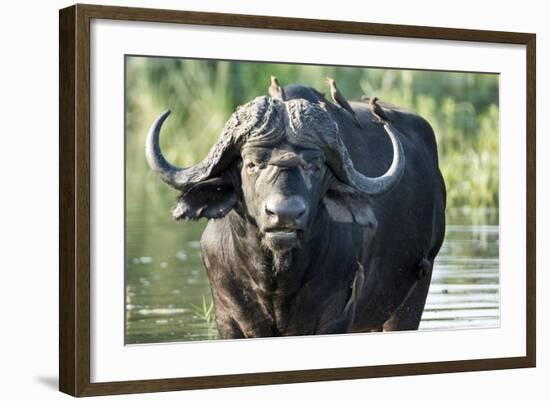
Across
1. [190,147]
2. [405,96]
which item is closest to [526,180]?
[405,96]

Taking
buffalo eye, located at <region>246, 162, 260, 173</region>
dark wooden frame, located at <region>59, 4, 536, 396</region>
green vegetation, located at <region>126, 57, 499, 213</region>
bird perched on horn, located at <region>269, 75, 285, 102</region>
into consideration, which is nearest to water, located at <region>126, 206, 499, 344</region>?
green vegetation, located at <region>126, 57, 499, 213</region>

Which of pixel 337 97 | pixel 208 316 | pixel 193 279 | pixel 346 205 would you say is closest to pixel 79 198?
pixel 193 279

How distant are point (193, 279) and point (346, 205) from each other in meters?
0.96

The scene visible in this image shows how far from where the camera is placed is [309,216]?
7.94 m

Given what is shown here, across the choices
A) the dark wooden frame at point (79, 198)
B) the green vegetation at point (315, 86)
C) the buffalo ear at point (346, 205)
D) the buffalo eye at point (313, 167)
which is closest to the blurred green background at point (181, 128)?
the green vegetation at point (315, 86)

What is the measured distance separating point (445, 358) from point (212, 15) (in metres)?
2.47

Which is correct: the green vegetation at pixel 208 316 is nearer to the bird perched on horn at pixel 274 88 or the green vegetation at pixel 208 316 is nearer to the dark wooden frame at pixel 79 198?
the dark wooden frame at pixel 79 198

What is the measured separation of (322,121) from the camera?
315 inches

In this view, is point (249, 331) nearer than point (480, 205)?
Yes

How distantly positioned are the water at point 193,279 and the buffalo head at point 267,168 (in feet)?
0.61

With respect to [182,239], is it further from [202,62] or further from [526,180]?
[526,180]

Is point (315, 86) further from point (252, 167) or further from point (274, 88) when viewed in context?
point (252, 167)

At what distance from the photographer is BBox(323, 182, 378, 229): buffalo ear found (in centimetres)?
814

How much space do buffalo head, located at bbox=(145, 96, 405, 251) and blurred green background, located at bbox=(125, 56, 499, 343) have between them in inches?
3.1
